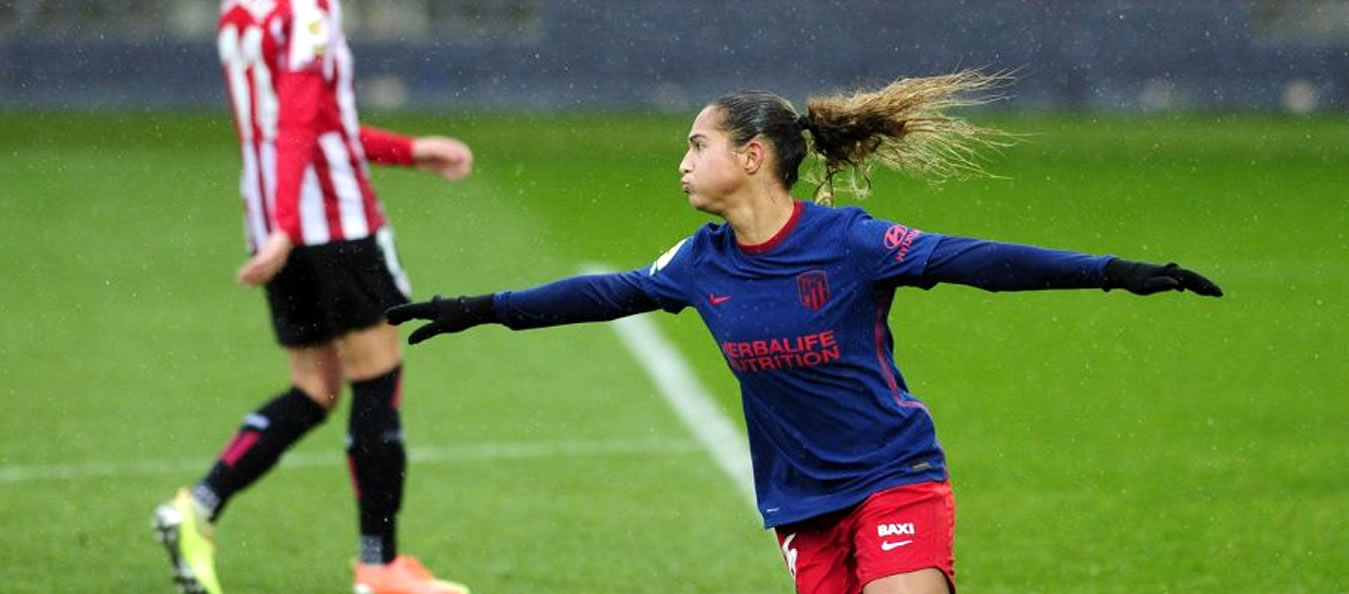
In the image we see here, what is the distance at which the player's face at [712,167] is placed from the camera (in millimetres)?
5191

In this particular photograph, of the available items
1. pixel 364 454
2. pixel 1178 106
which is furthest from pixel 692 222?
pixel 364 454

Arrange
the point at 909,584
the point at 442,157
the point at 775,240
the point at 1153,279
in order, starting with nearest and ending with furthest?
the point at 1153,279 < the point at 909,584 < the point at 775,240 < the point at 442,157

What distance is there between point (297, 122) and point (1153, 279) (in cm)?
308

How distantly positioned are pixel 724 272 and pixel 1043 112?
72.4 ft

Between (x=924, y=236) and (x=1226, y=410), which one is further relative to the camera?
(x=1226, y=410)

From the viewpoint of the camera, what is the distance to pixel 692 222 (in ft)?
62.7

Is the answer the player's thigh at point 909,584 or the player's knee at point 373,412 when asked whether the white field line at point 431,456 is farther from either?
the player's thigh at point 909,584

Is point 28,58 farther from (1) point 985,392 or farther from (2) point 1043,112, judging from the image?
(1) point 985,392

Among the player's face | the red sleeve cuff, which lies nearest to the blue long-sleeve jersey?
the player's face

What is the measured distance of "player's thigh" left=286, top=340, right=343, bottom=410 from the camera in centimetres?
716

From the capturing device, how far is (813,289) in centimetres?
507

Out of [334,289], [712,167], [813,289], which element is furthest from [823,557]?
[334,289]

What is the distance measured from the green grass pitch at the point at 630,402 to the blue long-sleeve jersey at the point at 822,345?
196 cm

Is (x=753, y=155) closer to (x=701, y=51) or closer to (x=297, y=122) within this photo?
(x=297, y=122)
